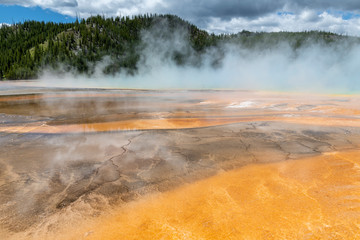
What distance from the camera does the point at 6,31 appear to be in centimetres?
8650

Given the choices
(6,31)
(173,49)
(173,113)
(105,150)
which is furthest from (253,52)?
(6,31)

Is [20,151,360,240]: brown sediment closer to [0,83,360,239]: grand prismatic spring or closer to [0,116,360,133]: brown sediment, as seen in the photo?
[0,83,360,239]: grand prismatic spring

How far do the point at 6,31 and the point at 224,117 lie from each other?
105 metres

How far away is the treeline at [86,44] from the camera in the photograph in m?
55.9

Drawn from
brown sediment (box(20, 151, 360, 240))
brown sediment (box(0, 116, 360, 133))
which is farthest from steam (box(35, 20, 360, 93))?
brown sediment (box(20, 151, 360, 240))

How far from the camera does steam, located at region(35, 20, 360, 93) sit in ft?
105

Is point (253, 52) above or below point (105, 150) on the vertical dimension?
above

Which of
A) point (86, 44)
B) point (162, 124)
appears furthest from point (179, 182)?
point (86, 44)

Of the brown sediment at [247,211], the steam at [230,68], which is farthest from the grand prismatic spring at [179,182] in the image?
the steam at [230,68]

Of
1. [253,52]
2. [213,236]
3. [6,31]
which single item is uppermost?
[6,31]

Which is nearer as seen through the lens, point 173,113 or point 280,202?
point 280,202

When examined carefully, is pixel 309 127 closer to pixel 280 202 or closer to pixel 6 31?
pixel 280 202

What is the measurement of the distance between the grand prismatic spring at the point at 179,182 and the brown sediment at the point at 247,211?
0.01 m

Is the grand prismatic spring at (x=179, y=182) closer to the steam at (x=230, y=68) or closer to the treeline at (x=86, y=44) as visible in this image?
the steam at (x=230, y=68)
